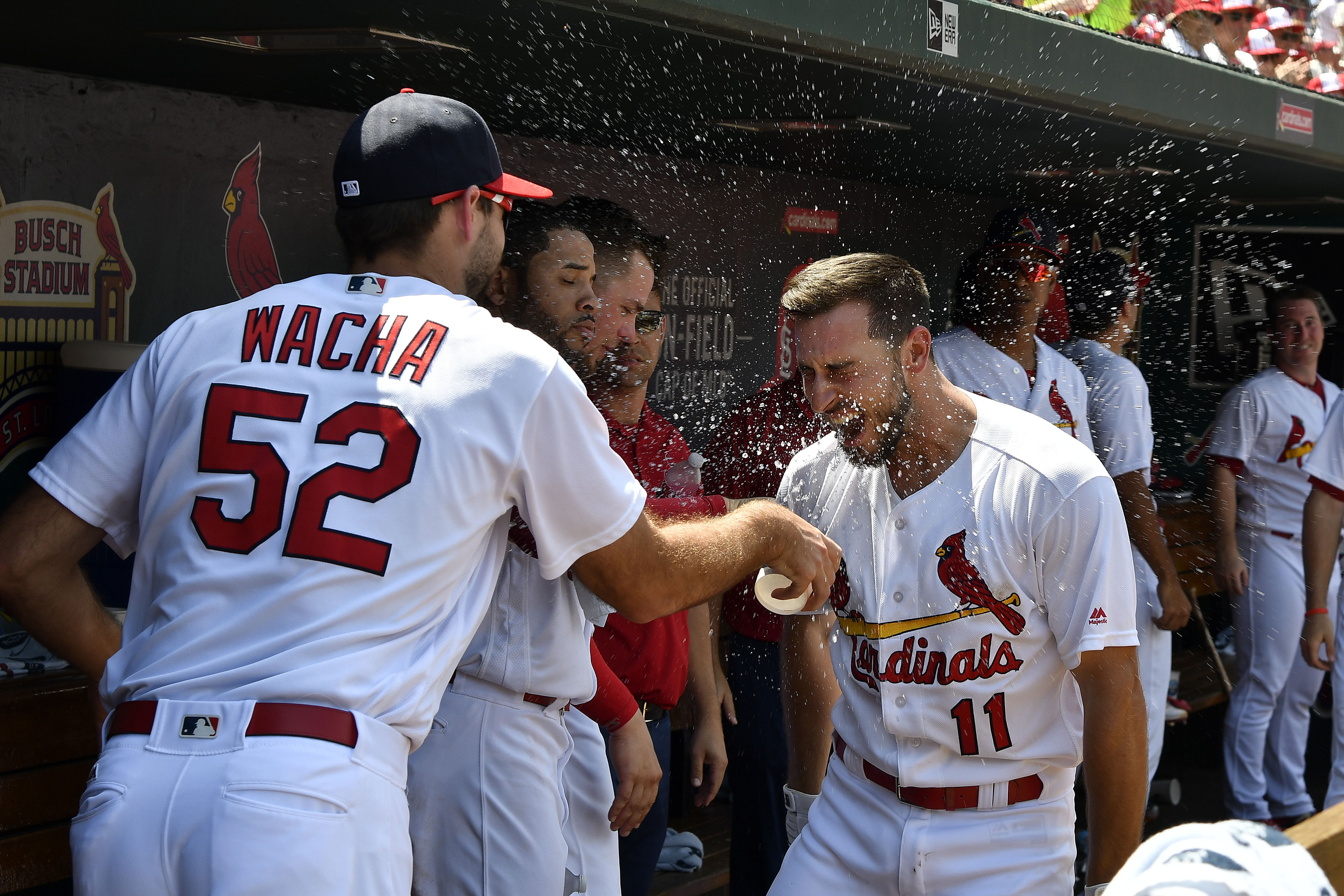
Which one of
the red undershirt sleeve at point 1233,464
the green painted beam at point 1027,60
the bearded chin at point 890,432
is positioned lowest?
the red undershirt sleeve at point 1233,464

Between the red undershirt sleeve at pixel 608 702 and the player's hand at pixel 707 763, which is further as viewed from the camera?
the player's hand at pixel 707 763

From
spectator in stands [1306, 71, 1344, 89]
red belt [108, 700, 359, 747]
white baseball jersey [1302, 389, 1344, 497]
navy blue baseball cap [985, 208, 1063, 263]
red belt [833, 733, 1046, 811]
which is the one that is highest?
spectator in stands [1306, 71, 1344, 89]

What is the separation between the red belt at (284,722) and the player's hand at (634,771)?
2.85 ft

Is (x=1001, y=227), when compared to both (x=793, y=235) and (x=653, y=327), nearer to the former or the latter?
(x=793, y=235)

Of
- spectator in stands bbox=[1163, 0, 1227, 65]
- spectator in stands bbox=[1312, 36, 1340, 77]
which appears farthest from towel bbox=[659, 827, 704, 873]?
spectator in stands bbox=[1312, 36, 1340, 77]

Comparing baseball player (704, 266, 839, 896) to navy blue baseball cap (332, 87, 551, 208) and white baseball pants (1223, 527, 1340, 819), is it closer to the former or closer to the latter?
navy blue baseball cap (332, 87, 551, 208)

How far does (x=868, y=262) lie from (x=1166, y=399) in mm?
6369

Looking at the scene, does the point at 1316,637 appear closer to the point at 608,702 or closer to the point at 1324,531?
the point at 1324,531

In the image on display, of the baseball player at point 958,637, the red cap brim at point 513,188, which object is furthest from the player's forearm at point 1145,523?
the red cap brim at point 513,188

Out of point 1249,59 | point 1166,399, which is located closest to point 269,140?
point 1249,59

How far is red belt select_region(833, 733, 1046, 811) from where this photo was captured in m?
2.26

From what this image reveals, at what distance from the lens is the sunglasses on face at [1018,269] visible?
4285 mm

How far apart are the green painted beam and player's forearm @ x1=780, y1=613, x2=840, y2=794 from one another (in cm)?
132

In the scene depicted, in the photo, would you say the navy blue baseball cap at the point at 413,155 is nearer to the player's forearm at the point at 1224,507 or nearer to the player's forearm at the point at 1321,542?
the player's forearm at the point at 1321,542
